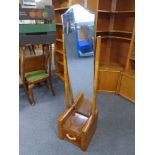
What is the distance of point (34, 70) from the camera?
2.60 m

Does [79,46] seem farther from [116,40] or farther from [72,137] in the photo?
[116,40]

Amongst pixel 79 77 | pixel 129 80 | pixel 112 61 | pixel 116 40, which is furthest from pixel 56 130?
pixel 116 40

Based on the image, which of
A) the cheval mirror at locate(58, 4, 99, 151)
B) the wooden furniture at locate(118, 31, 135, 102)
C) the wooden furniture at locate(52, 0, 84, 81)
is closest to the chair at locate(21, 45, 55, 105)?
the wooden furniture at locate(52, 0, 84, 81)

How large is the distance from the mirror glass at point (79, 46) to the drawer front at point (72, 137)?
1.55ft

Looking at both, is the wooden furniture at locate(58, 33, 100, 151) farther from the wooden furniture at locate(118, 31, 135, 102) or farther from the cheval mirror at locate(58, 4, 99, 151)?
the wooden furniture at locate(118, 31, 135, 102)

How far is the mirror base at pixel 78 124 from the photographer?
1667mm

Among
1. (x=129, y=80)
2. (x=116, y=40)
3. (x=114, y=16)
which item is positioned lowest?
(x=129, y=80)

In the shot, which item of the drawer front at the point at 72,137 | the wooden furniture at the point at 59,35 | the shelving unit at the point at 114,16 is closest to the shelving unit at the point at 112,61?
the shelving unit at the point at 114,16

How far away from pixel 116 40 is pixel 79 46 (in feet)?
5.07

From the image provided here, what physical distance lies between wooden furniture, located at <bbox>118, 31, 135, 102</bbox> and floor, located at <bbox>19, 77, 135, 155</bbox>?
106 millimetres

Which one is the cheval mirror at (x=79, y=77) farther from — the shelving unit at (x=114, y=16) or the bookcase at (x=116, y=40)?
the shelving unit at (x=114, y=16)

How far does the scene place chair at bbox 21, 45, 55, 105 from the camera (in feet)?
8.03
